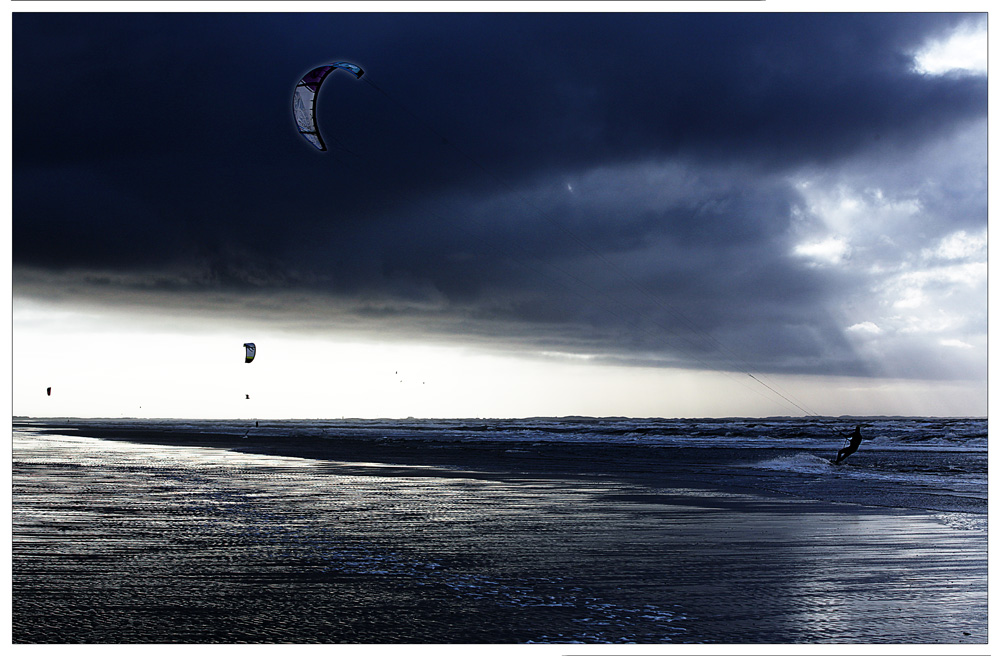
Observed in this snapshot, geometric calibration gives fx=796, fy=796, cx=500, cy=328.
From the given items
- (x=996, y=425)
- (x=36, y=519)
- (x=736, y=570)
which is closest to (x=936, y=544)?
(x=996, y=425)

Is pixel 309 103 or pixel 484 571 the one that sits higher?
pixel 309 103

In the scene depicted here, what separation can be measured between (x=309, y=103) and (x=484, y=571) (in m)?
12.2

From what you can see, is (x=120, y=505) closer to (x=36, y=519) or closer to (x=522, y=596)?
(x=36, y=519)

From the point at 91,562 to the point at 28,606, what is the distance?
1.66 m

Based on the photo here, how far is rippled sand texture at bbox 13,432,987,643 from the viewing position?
6.34 m

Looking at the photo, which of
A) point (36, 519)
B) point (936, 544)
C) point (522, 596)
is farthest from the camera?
point (36, 519)

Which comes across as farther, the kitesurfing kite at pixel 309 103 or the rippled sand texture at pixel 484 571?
the kitesurfing kite at pixel 309 103

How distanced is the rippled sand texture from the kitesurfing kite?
7.66 metres

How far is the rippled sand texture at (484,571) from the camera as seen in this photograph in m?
6.34

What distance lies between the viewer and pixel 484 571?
825 cm

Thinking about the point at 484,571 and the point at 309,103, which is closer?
the point at 484,571

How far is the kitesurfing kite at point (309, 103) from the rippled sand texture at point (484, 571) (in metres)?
7.66

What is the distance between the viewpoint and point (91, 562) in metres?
8.41

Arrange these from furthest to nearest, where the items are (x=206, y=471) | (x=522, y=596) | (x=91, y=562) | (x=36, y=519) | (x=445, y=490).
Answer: (x=206, y=471) < (x=445, y=490) < (x=36, y=519) < (x=91, y=562) < (x=522, y=596)
